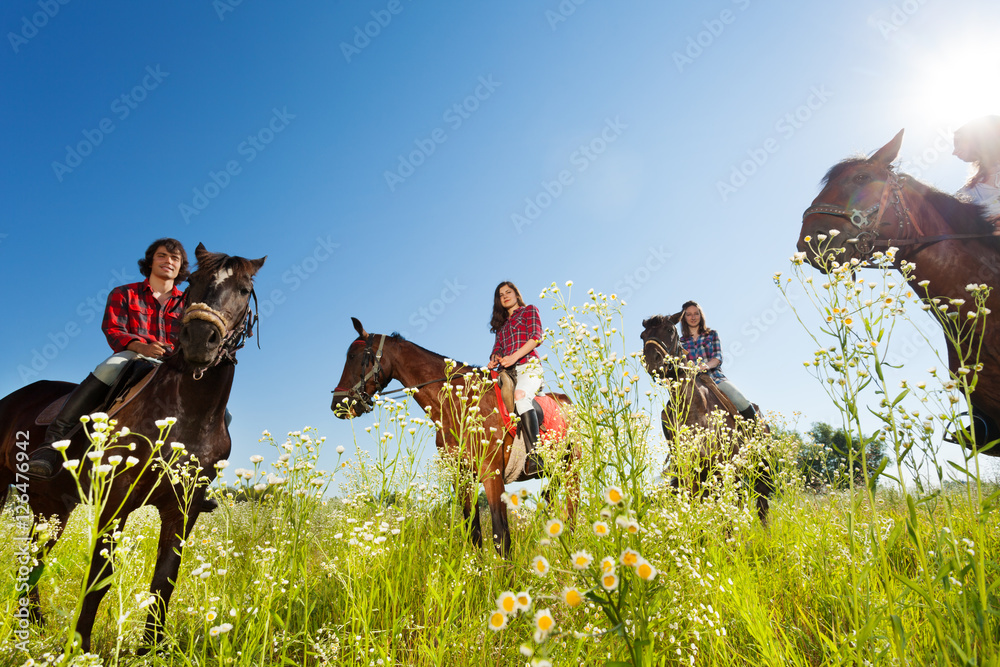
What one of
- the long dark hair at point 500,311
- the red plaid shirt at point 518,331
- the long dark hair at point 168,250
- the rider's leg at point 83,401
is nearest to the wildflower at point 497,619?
the rider's leg at point 83,401

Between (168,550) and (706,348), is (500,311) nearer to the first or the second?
(706,348)

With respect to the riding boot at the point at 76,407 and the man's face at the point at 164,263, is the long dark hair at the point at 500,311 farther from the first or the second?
the riding boot at the point at 76,407

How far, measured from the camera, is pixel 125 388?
13.7 ft

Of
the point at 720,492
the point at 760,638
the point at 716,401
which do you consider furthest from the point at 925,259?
the point at 760,638

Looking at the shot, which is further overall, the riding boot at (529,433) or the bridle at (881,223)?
the riding boot at (529,433)

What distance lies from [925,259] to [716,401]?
3.19m

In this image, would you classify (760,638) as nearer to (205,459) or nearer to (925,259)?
(205,459)

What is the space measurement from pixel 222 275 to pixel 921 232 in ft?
22.9

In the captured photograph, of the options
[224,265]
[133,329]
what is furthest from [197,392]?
[133,329]

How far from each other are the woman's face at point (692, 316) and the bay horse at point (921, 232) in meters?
3.43

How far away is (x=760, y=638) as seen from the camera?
88.2 inches

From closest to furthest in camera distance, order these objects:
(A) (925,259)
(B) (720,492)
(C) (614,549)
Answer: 1. (C) (614,549)
2. (B) (720,492)
3. (A) (925,259)

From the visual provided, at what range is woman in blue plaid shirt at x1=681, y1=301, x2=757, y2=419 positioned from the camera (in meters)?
7.57

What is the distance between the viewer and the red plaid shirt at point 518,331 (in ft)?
21.9
